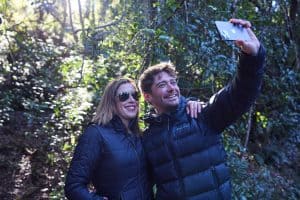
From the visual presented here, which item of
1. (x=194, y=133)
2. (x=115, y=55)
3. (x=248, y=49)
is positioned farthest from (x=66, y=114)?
(x=248, y=49)

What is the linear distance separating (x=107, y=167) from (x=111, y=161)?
50 mm

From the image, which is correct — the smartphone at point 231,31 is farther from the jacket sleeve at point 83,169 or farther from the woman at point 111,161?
the jacket sleeve at point 83,169

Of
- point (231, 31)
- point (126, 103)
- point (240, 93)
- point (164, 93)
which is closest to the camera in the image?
point (231, 31)

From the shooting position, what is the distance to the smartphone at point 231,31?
2.55 metres

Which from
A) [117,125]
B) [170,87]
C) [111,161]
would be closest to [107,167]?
[111,161]

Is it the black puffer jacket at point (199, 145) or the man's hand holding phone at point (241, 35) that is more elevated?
the man's hand holding phone at point (241, 35)

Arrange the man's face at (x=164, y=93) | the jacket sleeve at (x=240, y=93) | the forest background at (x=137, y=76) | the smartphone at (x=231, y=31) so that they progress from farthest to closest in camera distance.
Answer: the forest background at (x=137, y=76) < the man's face at (x=164, y=93) < the jacket sleeve at (x=240, y=93) < the smartphone at (x=231, y=31)

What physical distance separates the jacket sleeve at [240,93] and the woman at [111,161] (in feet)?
0.64

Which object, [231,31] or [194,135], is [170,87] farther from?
[231,31]

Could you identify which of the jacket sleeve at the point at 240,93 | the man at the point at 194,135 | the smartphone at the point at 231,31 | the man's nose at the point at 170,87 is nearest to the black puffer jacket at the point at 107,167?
the man at the point at 194,135

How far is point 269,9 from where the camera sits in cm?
675

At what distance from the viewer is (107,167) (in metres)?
2.95

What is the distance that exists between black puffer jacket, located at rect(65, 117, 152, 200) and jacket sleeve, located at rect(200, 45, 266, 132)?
0.63 metres

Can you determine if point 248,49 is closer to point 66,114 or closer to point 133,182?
point 133,182
